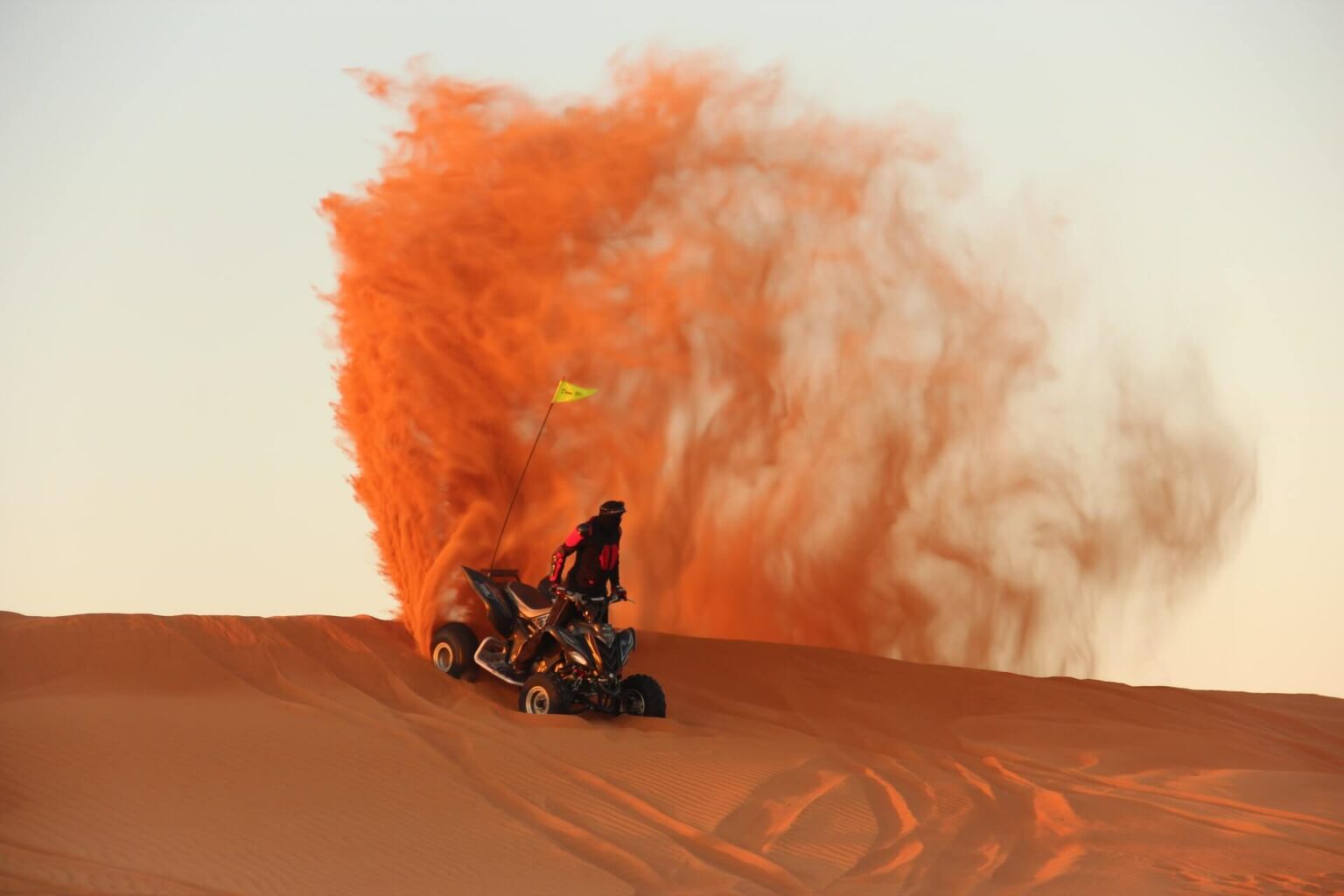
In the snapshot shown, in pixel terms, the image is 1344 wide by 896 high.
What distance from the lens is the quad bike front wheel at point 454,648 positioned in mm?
15906

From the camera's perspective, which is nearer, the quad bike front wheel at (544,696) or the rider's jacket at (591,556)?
the quad bike front wheel at (544,696)

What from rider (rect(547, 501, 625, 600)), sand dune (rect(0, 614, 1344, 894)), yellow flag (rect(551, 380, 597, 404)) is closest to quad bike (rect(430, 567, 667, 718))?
rider (rect(547, 501, 625, 600))

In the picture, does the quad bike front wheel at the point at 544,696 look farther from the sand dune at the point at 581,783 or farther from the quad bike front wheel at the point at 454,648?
the quad bike front wheel at the point at 454,648

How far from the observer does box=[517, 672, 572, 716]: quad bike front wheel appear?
47.1ft

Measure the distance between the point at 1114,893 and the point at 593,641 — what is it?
6.71 m

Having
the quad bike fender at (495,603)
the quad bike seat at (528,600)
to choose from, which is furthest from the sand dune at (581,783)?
the quad bike seat at (528,600)

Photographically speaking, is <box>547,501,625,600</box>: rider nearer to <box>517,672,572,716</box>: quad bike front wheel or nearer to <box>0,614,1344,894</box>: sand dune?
<box>517,672,572,716</box>: quad bike front wheel

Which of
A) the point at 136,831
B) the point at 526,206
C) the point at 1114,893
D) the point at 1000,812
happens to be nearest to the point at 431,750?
the point at 136,831

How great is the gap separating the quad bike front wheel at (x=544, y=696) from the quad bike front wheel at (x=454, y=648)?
1.43m

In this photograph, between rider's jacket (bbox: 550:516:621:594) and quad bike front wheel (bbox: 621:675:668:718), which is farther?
quad bike front wheel (bbox: 621:675:668:718)

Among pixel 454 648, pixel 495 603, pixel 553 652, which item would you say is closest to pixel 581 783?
pixel 553 652

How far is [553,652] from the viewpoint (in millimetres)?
15078

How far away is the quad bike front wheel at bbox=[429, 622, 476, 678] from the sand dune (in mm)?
356

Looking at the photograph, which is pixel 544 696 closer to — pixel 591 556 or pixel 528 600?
pixel 528 600
